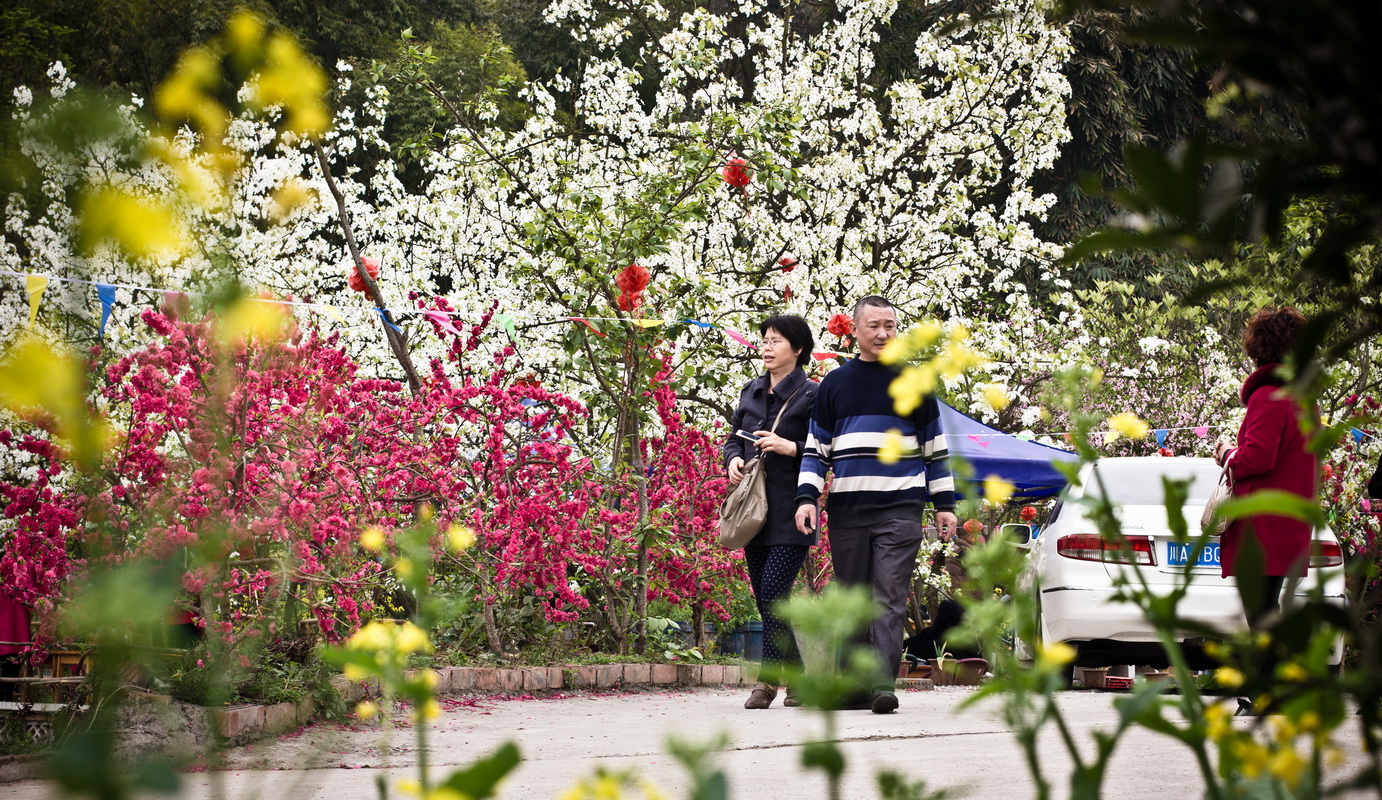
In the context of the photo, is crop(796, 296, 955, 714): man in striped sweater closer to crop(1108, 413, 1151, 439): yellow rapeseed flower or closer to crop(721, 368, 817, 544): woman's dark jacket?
crop(721, 368, 817, 544): woman's dark jacket

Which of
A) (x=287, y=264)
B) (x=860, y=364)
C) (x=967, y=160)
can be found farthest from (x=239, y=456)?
(x=967, y=160)

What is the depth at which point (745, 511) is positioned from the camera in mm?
6504

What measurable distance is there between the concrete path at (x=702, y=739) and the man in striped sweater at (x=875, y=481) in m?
0.60

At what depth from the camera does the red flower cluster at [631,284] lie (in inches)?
320

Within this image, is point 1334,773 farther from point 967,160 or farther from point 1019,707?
point 967,160

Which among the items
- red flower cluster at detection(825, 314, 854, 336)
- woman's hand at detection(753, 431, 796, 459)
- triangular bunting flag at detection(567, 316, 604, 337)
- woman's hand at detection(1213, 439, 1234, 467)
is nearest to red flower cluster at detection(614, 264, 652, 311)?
triangular bunting flag at detection(567, 316, 604, 337)

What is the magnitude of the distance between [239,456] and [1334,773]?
155 inches

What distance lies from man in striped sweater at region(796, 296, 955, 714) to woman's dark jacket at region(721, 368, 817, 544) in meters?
0.33

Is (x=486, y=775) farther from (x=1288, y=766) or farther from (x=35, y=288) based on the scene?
(x=35, y=288)

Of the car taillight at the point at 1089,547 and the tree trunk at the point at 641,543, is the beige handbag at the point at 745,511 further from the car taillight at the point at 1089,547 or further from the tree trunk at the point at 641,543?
the car taillight at the point at 1089,547

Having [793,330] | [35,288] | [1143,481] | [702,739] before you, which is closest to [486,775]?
[702,739]

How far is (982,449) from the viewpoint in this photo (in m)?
12.2

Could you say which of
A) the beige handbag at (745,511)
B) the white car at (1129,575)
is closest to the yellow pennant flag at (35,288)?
the beige handbag at (745,511)

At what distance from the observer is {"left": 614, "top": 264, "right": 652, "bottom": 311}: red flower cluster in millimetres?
8133
